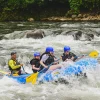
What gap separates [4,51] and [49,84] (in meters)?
6.20

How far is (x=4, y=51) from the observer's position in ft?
48.9

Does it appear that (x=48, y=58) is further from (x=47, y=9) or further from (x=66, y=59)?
(x=47, y=9)

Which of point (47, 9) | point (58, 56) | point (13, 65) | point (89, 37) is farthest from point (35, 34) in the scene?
point (47, 9)

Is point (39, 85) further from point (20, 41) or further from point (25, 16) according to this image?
point (25, 16)

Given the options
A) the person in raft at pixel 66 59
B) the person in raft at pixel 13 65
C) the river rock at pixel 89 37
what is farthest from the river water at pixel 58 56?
the person in raft at pixel 66 59

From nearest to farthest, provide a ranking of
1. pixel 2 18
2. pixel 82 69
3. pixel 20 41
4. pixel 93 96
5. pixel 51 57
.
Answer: pixel 93 96
pixel 82 69
pixel 51 57
pixel 20 41
pixel 2 18

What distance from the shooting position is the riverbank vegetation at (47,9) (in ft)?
104

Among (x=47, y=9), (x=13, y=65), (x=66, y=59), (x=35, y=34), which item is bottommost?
(x=13, y=65)

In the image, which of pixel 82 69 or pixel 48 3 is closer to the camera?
pixel 82 69

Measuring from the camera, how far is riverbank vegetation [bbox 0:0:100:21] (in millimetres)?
31797

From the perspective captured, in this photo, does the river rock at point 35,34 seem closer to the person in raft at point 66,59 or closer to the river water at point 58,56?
the river water at point 58,56

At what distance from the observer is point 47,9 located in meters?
33.9

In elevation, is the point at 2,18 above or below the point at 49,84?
above

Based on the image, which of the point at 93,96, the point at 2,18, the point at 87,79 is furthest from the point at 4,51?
the point at 2,18
